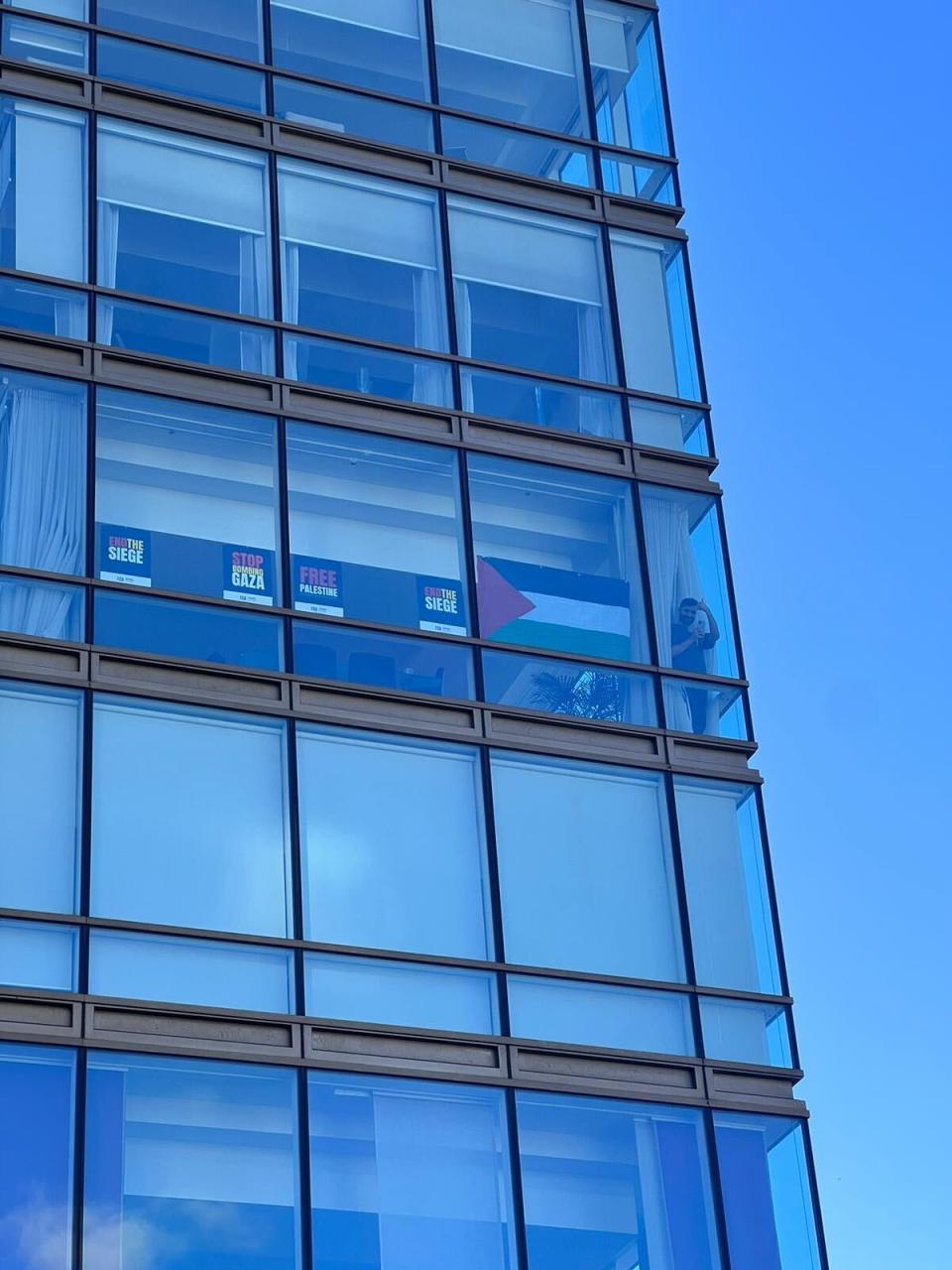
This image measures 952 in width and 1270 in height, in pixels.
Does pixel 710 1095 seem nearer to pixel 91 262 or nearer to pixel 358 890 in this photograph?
pixel 358 890

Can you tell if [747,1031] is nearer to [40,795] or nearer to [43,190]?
[40,795]

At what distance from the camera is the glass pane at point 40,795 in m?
20.9

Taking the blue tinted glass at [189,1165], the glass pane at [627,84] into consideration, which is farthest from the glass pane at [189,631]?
the glass pane at [627,84]

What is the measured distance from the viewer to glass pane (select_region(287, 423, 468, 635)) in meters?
24.1

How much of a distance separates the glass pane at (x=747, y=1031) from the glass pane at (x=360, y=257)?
26.3ft

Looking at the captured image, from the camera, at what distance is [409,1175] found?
2098cm

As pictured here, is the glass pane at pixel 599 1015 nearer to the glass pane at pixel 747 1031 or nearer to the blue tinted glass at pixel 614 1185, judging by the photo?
the glass pane at pixel 747 1031

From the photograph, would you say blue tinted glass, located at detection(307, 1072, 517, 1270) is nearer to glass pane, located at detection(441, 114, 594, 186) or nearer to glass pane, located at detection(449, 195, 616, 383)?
glass pane, located at detection(449, 195, 616, 383)

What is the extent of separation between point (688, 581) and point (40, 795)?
25.7 ft

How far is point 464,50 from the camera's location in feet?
93.8

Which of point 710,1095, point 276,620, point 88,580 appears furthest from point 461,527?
point 710,1095

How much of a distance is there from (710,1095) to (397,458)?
7.53 metres

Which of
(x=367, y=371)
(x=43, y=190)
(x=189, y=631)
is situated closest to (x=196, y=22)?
(x=43, y=190)

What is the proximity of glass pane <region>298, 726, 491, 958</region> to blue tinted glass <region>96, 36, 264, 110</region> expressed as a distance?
8234 mm
